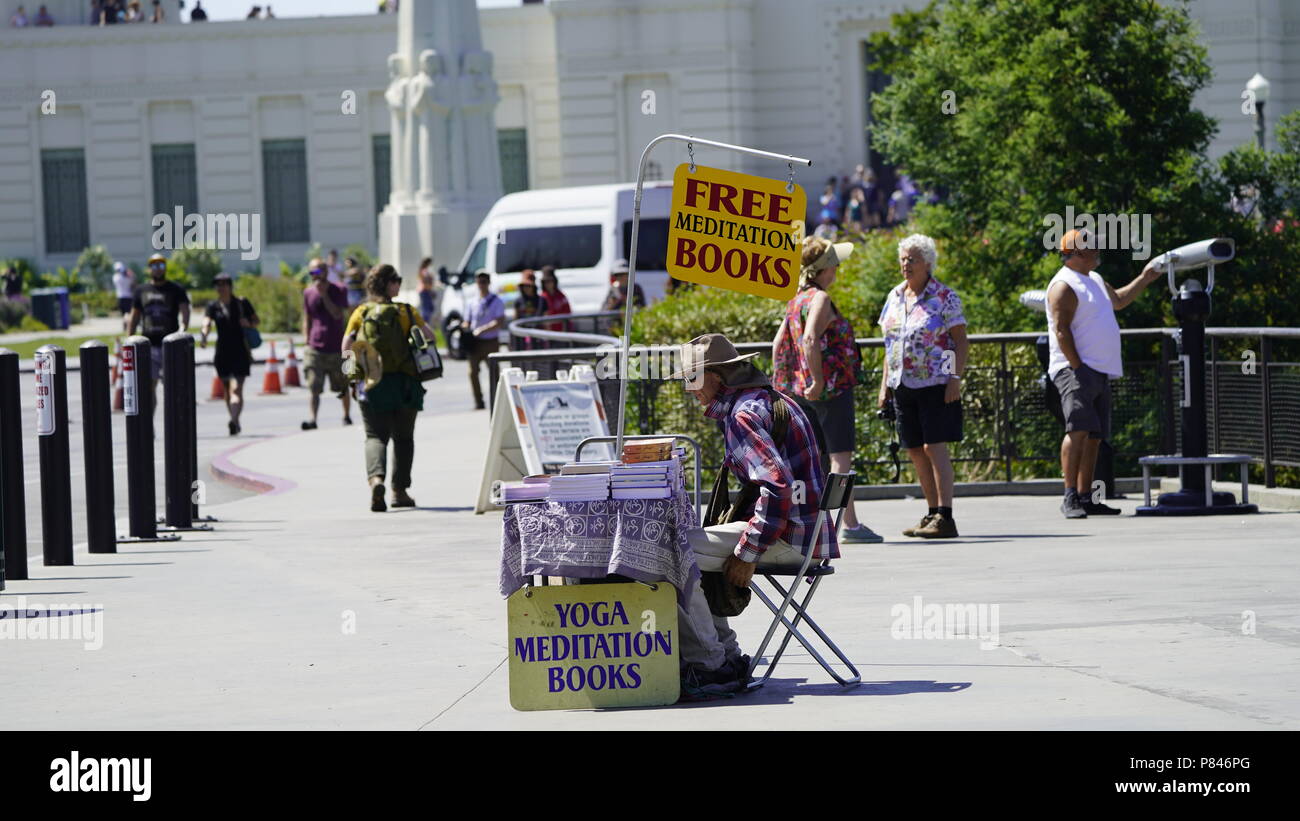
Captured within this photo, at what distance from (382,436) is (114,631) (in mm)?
5172

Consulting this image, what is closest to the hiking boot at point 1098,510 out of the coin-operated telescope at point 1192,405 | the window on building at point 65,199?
the coin-operated telescope at point 1192,405

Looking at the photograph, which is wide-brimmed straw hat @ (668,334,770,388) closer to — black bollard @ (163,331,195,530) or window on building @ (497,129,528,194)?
black bollard @ (163,331,195,530)

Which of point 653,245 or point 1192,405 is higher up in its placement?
point 653,245

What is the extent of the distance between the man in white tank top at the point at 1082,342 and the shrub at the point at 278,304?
32330 mm

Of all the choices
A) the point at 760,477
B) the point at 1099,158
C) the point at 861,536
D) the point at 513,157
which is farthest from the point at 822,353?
the point at 513,157

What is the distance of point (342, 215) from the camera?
53094mm

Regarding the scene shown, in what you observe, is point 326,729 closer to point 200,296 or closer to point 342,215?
point 200,296

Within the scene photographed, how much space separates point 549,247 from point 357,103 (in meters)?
21.3

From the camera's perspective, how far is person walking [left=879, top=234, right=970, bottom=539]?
12250 millimetres

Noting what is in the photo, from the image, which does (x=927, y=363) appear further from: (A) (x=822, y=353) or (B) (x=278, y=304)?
(B) (x=278, y=304)

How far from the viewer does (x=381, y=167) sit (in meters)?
53.0

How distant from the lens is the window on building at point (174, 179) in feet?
178

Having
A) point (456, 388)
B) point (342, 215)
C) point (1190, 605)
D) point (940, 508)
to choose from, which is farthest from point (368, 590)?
point (342, 215)
